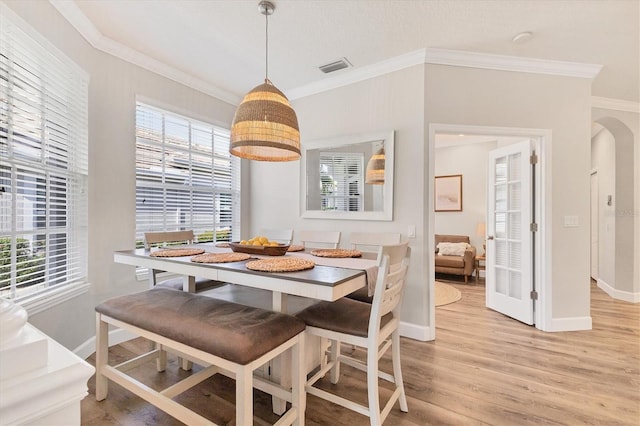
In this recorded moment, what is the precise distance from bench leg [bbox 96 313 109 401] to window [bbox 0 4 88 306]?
0.49 m

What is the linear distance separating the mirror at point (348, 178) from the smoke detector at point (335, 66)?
73 cm

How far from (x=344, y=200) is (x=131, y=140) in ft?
7.37

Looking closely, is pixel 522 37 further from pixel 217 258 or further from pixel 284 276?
pixel 217 258

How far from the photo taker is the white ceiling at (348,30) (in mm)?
2176

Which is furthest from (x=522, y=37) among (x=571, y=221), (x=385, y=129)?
(x=571, y=221)

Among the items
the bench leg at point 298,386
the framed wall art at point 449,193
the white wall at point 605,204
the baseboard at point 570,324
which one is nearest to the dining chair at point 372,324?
the bench leg at point 298,386

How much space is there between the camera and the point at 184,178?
3369mm

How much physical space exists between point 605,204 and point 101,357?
6.51 metres

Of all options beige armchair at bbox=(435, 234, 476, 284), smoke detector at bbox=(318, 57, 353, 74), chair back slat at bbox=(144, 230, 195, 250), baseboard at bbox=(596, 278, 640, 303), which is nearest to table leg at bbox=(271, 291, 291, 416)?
chair back slat at bbox=(144, 230, 195, 250)

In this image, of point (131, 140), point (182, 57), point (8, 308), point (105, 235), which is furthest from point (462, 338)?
point (182, 57)

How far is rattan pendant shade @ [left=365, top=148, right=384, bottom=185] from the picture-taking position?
3031 mm

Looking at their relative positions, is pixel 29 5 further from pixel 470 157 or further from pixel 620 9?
pixel 470 157

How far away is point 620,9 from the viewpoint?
2.16 m

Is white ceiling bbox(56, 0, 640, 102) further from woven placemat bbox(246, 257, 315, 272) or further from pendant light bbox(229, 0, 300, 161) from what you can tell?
woven placemat bbox(246, 257, 315, 272)
